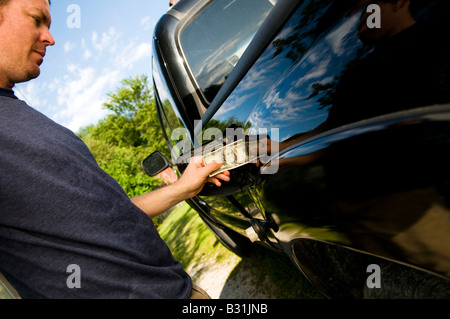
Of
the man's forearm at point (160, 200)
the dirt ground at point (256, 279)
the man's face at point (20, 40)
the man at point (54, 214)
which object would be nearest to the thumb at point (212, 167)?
the man's forearm at point (160, 200)

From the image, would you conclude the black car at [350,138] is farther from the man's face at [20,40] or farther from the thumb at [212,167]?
the man's face at [20,40]

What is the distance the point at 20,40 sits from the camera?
0.99 m

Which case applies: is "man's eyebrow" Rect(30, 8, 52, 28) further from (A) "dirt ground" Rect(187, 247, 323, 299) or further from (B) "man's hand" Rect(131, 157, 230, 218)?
(A) "dirt ground" Rect(187, 247, 323, 299)

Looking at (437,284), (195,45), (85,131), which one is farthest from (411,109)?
(85,131)

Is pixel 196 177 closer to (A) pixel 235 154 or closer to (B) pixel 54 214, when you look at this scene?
(A) pixel 235 154

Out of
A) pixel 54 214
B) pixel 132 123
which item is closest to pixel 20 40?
pixel 54 214

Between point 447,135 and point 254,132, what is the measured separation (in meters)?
0.68

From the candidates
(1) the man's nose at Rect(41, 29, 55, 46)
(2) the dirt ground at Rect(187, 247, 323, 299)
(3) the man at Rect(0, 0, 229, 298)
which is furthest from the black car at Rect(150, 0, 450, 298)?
(2) the dirt ground at Rect(187, 247, 323, 299)

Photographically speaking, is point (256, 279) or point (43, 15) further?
point (256, 279)

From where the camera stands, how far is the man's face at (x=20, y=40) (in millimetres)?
958

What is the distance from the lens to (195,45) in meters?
1.87

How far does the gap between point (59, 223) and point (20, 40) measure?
2.48ft

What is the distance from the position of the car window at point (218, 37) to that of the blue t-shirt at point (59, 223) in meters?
1.04
